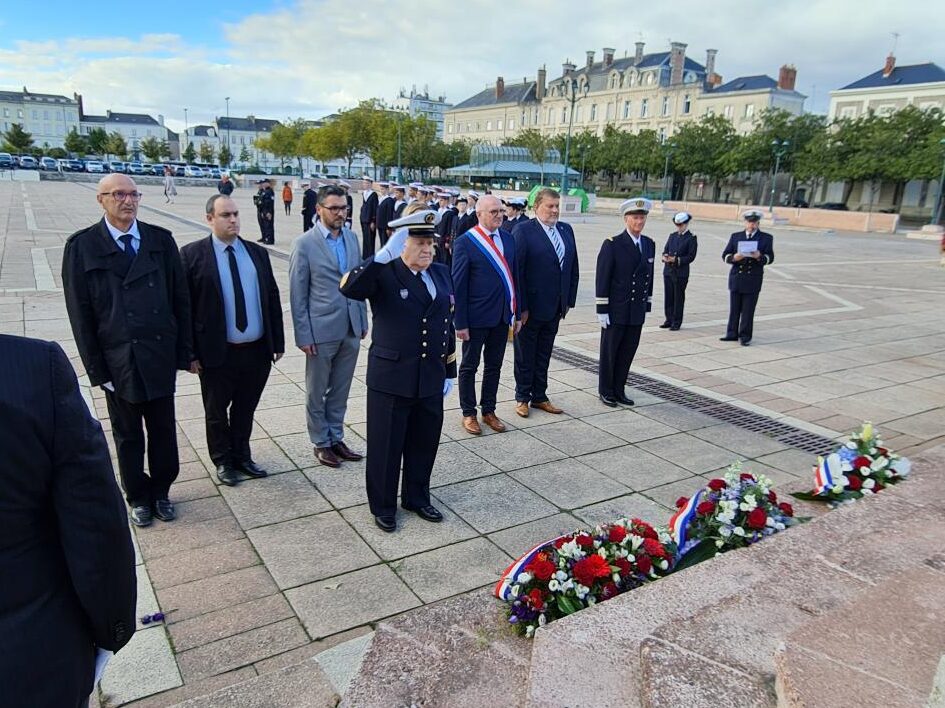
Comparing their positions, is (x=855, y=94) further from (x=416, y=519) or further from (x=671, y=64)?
(x=416, y=519)

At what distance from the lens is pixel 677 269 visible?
10.5 m

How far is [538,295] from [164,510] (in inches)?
139

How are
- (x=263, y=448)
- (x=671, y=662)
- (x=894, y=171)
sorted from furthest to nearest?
(x=894, y=171) < (x=263, y=448) < (x=671, y=662)

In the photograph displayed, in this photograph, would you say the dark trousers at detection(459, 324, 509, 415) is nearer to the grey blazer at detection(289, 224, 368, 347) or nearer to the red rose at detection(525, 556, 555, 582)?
the grey blazer at detection(289, 224, 368, 347)

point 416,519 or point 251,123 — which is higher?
point 251,123

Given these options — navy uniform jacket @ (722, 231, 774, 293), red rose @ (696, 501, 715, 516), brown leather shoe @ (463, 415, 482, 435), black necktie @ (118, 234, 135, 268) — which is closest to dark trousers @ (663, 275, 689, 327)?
navy uniform jacket @ (722, 231, 774, 293)

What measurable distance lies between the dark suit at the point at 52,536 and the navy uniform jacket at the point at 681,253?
9.84m

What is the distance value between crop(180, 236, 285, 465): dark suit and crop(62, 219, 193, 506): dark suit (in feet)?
0.61

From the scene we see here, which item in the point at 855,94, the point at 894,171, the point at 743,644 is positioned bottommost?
the point at 743,644

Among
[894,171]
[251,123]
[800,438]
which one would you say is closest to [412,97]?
[251,123]

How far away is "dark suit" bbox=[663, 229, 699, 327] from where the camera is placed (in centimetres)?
1046

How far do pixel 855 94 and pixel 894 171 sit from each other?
2228 centimetres

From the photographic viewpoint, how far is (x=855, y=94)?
61.6 meters

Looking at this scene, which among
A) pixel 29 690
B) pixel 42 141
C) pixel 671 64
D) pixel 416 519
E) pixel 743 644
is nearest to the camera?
pixel 29 690
